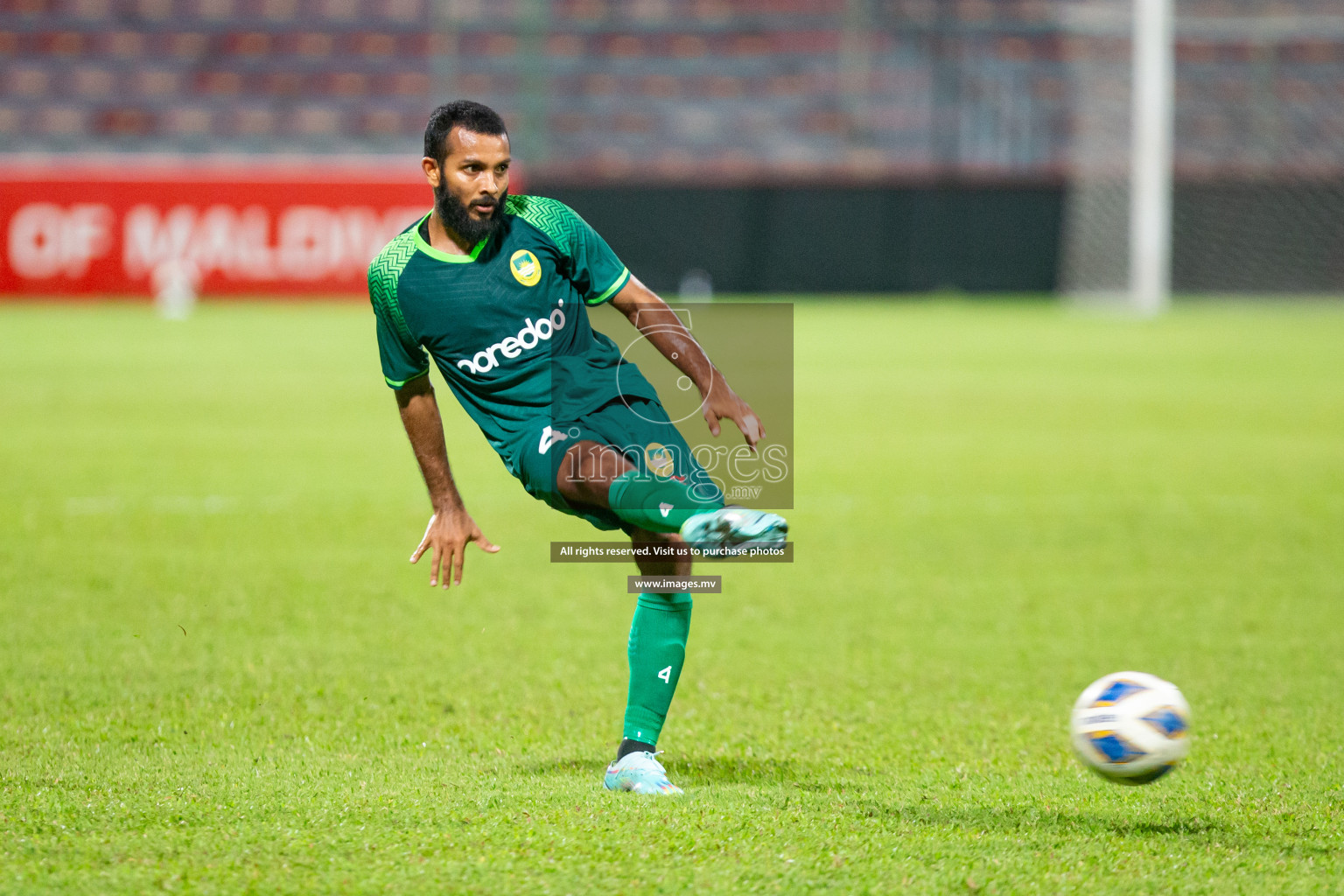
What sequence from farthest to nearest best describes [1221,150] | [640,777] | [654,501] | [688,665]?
[1221,150], [688,665], [640,777], [654,501]

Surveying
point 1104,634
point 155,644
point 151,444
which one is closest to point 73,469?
point 151,444

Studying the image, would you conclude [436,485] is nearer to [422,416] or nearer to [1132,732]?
[422,416]

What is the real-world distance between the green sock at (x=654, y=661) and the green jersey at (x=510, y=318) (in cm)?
59

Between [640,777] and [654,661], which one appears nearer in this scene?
[640,777]

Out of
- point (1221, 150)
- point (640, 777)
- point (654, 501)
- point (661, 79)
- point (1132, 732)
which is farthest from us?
point (661, 79)

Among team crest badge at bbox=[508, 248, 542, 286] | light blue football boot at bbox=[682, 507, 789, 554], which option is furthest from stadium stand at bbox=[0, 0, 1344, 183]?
light blue football boot at bbox=[682, 507, 789, 554]

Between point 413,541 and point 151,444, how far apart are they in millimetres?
3985

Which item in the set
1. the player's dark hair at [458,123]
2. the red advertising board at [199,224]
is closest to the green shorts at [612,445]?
the player's dark hair at [458,123]

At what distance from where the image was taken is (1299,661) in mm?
5742

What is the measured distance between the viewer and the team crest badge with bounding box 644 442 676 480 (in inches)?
151

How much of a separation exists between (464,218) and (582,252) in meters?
0.37

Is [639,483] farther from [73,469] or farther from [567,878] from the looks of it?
[73,469]

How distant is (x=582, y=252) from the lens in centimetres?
405

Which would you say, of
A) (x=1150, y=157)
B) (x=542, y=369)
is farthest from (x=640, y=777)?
(x=1150, y=157)
